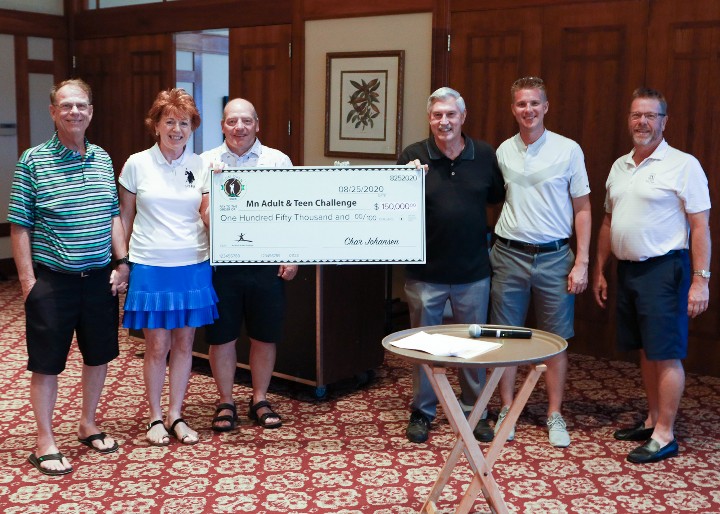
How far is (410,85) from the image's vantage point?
6422mm

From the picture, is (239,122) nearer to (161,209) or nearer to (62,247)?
(161,209)

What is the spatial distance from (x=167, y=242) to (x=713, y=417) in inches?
114

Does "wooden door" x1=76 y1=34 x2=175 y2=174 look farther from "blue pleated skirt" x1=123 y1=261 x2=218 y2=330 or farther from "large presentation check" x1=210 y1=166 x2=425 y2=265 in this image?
"blue pleated skirt" x1=123 y1=261 x2=218 y2=330

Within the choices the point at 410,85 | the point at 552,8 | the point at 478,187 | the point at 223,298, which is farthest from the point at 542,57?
the point at 223,298

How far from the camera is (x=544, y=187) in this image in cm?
388

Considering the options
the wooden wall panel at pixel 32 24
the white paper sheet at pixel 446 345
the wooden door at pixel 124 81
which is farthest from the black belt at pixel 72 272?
the wooden wall panel at pixel 32 24

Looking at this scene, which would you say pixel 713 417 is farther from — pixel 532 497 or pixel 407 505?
pixel 407 505

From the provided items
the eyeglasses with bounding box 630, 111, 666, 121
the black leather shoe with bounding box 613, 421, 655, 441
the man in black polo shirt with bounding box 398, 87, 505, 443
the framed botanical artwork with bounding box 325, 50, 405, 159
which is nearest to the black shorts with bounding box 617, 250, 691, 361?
the black leather shoe with bounding box 613, 421, 655, 441

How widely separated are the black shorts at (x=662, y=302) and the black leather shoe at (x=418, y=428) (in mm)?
1066

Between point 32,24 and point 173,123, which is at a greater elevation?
point 32,24

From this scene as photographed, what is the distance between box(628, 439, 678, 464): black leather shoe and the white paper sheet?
113 cm

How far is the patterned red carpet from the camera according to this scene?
132 inches

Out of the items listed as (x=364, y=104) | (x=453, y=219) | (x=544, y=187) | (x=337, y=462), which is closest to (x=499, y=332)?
(x=453, y=219)

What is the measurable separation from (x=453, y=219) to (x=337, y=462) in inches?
47.1
